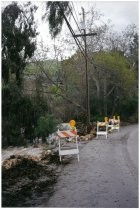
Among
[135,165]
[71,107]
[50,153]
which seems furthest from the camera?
[71,107]

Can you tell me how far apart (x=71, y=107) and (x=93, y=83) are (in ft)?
28.0

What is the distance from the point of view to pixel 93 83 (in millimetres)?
39938

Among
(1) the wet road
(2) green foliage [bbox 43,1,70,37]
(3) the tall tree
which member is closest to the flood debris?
(1) the wet road

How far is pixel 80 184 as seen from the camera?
28.6ft

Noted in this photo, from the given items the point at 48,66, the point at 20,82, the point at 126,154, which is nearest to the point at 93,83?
the point at 48,66

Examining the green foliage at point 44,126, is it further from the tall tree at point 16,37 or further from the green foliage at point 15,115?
the tall tree at point 16,37

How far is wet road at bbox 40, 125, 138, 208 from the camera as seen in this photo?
706 centimetres

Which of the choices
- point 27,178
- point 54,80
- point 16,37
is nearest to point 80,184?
point 27,178

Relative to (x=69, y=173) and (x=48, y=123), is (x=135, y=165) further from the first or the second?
(x=48, y=123)

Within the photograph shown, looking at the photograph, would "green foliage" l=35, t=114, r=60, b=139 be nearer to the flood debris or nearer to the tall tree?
the tall tree

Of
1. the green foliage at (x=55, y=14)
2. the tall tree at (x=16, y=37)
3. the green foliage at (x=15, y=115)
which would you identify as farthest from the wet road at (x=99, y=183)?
the green foliage at (x=55, y=14)

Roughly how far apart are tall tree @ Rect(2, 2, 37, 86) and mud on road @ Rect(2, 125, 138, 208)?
5.78 m

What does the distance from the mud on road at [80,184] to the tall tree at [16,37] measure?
578 cm

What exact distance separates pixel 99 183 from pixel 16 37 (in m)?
9.35
